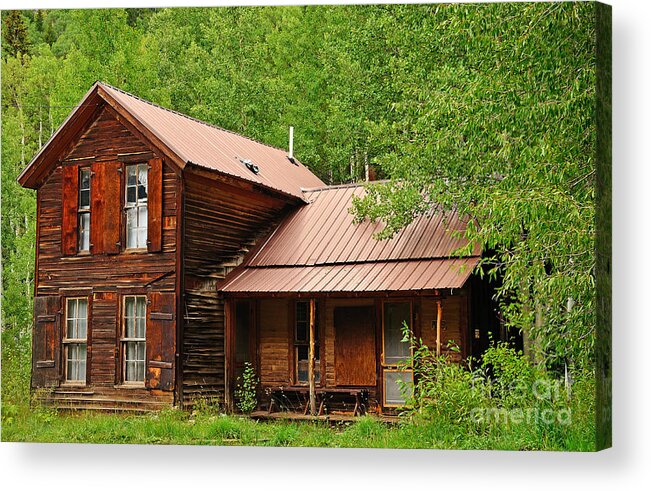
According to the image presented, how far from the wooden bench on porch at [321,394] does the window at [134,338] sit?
204cm

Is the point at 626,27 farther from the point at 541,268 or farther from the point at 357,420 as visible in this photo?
the point at 357,420

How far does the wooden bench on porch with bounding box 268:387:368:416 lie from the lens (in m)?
13.9

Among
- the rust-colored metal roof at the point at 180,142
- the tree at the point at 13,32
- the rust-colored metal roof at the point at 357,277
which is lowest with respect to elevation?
the rust-colored metal roof at the point at 357,277

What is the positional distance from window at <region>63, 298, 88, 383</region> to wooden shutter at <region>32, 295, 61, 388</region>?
154 millimetres

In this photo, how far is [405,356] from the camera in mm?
13773

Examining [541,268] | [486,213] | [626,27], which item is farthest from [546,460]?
[626,27]

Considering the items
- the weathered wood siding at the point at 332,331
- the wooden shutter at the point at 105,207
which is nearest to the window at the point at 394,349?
the weathered wood siding at the point at 332,331

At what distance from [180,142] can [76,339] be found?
3.25 metres

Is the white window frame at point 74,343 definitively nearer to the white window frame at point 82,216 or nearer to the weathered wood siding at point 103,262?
the weathered wood siding at point 103,262

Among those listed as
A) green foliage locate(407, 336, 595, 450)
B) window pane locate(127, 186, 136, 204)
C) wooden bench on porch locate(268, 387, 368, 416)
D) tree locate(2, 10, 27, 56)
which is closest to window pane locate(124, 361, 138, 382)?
wooden bench on porch locate(268, 387, 368, 416)

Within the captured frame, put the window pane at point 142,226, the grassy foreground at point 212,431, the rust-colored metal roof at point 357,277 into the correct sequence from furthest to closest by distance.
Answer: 1. the window pane at point 142,226
2. the rust-colored metal roof at point 357,277
3. the grassy foreground at point 212,431

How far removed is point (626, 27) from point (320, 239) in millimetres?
6140

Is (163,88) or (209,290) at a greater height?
(163,88)

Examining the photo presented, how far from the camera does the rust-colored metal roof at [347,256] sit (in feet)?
42.9
